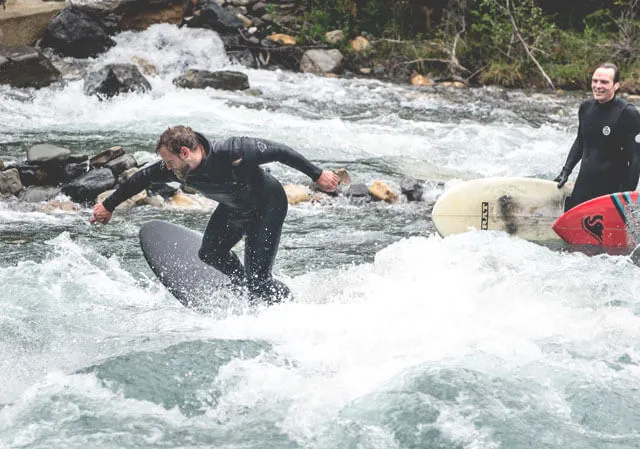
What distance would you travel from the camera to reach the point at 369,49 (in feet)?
52.0

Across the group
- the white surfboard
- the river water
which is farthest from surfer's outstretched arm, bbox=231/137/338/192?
the white surfboard

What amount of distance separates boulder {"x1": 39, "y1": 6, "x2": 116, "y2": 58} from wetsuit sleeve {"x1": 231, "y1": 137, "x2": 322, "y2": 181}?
35.4 ft

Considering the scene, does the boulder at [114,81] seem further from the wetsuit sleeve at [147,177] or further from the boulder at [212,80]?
the wetsuit sleeve at [147,177]

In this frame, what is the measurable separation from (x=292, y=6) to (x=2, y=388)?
1452 centimetres

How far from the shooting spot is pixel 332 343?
4629mm

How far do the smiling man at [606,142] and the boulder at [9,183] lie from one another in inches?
191

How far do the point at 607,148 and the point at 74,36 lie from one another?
10.6 metres

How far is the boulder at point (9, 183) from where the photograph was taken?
309 inches

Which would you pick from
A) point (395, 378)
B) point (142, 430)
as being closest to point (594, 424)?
point (395, 378)

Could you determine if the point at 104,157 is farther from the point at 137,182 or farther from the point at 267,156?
the point at 267,156

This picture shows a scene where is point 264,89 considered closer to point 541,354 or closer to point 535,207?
point 535,207

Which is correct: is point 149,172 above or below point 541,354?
above

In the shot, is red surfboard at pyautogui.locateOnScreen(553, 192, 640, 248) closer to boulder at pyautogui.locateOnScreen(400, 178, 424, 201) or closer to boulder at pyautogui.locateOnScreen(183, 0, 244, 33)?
boulder at pyautogui.locateOnScreen(400, 178, 424, 201)

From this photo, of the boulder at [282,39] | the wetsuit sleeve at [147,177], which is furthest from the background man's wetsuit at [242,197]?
the boulder at [282,39]
